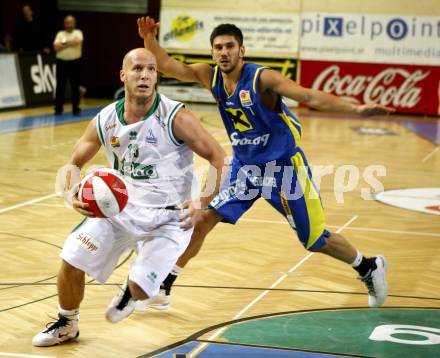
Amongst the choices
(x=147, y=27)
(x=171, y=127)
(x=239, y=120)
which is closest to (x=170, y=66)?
(x=147, y=27)

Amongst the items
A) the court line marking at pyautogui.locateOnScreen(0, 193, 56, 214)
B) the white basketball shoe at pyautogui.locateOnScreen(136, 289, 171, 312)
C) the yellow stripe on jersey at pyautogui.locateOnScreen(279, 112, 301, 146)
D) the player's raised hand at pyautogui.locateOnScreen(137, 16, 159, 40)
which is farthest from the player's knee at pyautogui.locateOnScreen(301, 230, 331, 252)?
the court line marking at pyautogui.locateOnScreen(0, 193, 56, 214)

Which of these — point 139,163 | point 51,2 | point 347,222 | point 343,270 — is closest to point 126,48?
point 51,2

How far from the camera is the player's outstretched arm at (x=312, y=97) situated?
5230mm

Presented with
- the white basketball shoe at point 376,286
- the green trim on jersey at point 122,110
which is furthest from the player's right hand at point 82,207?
the white basketball shoe at point 376,286

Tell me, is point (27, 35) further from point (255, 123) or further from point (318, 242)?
point (318, 242)

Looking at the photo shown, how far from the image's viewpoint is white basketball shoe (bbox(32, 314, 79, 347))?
5.11 meters

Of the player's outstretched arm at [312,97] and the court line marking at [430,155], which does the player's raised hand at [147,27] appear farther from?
the court line marking at [430,155]

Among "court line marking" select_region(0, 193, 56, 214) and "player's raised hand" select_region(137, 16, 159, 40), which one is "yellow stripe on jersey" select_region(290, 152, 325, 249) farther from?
"court line marking" select_region(0, 193, 56, 214)

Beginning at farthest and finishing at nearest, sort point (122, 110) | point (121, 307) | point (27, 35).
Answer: point (27, 35) < point (122, 110) < point (121, 307)

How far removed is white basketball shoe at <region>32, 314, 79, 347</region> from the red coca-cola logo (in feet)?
55.2

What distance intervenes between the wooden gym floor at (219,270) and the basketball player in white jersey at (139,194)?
14.6 inches

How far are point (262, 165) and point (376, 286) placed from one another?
1206 millimetres

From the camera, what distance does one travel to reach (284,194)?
19.9 ft

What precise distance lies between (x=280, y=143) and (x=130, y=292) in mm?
1744
